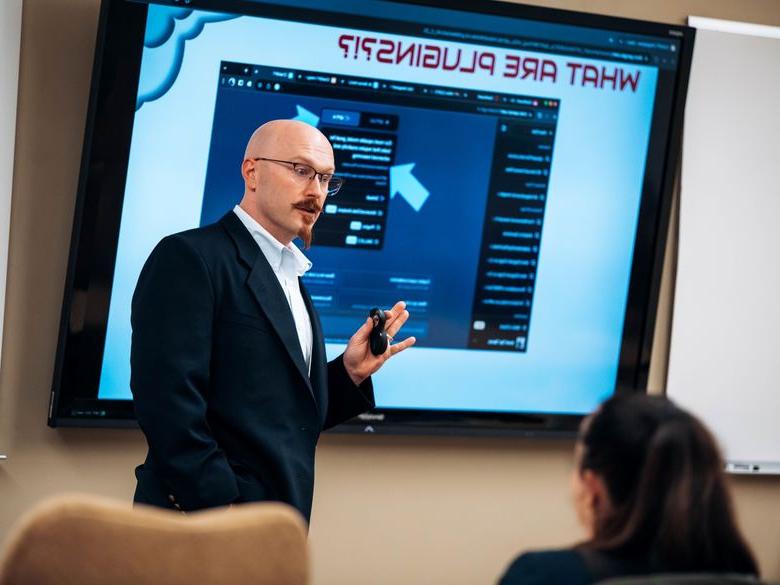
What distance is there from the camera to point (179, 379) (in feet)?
8.98

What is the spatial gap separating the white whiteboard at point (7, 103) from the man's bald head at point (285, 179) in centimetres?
104

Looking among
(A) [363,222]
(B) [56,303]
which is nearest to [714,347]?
(A) [363,222]

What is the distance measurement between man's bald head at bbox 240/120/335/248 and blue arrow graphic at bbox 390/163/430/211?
1.08 m

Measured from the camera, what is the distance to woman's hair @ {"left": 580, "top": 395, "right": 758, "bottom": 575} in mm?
1701

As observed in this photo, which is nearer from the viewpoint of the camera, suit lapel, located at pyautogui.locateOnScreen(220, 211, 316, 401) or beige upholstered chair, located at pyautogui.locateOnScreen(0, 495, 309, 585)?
beige upholstered chair, located at pyautogui.locateOnScreen(0, 495, 309, 585)

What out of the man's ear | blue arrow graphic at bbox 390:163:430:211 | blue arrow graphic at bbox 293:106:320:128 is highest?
A: blue arrow graphic at bbox 293:106:320:128

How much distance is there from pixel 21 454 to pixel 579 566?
266cm

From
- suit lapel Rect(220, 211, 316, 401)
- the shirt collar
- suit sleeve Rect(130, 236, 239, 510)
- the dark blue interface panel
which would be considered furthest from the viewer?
the dark blue interface panel

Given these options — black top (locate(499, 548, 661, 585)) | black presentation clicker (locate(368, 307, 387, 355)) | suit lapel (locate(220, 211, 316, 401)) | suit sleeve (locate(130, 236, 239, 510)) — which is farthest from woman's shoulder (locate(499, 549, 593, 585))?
black presentation clicker (locate(368, 307, 387, 355))

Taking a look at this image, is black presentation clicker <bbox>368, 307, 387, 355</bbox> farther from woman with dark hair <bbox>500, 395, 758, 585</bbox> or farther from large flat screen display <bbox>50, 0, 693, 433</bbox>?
woman with dark hair <bbox>500, 395, 758, 585</bbox>

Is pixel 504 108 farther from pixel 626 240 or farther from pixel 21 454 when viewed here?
pixel 21 454

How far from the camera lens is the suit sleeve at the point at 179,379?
274 cm

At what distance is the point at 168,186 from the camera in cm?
393

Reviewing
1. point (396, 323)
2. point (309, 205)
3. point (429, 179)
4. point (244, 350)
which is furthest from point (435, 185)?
point (244, 350)
